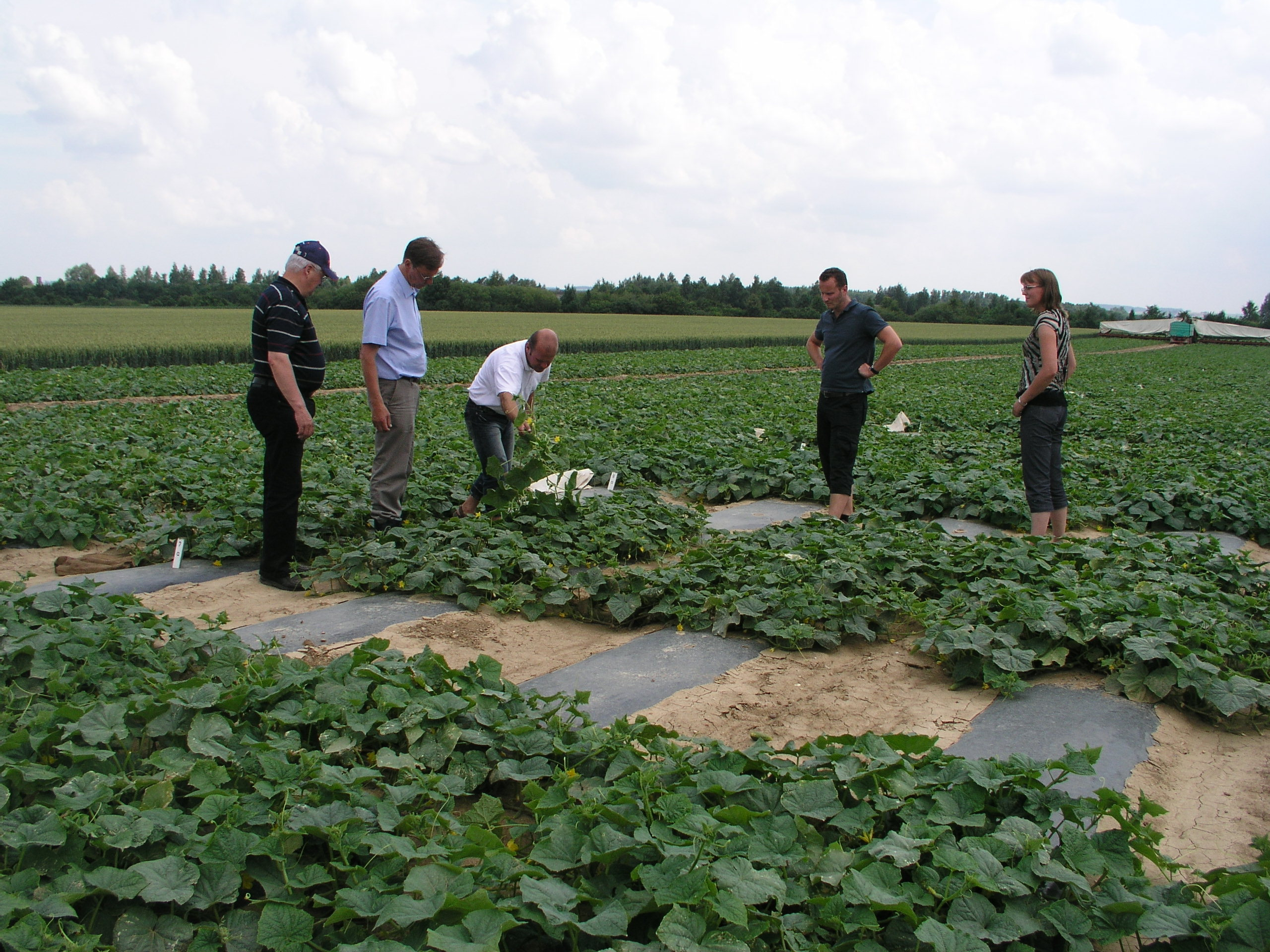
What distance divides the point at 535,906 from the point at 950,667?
230cm

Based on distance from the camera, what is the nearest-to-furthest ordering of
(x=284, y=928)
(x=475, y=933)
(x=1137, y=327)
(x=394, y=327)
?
(x=475, y=933) < (x=284, y=928) < (x=394, y=327) < (x=1137, y=327)

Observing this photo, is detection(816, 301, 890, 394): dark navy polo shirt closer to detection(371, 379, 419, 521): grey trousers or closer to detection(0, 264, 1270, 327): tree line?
detection(371, 379, 419, 521): grey trousers

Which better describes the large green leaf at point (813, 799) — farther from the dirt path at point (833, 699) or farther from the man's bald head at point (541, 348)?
the man's bald head at point (541, 348)

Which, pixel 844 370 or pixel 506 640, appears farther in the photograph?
pixel 844 370

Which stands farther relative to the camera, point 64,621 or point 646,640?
point 646,640

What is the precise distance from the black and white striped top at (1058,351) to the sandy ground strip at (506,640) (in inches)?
118

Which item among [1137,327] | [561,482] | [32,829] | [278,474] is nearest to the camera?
[32,829]

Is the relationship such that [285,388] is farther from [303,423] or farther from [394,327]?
[394,327]

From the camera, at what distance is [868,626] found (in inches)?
156

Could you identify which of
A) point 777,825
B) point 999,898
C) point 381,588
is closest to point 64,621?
point 381,588

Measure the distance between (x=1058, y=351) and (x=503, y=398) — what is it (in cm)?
356

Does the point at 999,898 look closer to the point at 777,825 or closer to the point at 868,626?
the point at 777,825

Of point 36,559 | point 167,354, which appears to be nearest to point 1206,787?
point 36,559

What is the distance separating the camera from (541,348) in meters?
5.54
